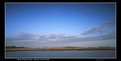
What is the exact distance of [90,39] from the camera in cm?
232

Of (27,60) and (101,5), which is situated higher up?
(101,5)

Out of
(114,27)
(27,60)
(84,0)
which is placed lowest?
(27,60)

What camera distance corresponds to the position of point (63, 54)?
7.58ft

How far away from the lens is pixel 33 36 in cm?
230

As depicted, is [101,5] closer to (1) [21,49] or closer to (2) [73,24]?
(2) [73,24]

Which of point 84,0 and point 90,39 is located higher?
point 84,0

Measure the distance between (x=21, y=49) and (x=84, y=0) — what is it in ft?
1.38

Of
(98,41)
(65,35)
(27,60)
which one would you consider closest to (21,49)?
(27,60)

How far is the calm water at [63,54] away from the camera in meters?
2.30

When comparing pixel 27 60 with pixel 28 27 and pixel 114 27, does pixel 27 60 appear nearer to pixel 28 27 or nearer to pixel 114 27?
pixel 28 27

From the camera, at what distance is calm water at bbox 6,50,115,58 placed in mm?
2301
